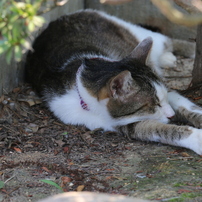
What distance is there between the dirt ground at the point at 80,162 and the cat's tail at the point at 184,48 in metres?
2.52

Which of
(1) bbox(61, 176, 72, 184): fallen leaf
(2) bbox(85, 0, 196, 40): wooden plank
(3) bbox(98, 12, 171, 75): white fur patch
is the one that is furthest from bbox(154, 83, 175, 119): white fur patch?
(2) bbox(85, 0, 196, 40): wooden plank

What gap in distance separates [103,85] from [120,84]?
0.17 meters

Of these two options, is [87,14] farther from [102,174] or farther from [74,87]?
[102,174]

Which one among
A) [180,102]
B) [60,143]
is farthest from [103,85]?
[180,102]

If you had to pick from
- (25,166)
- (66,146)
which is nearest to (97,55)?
(66,146)

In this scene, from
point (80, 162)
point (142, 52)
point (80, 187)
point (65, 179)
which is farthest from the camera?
point (142, 52)

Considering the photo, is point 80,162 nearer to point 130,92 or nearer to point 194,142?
point 130,92

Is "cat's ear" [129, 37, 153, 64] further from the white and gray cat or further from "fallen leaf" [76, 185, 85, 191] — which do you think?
"fallen leaf" [76, 185, 85, 191]

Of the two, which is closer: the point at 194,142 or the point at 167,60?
the point at 194,142

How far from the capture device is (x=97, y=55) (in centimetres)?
469

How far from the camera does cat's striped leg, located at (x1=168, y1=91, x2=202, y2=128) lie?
3.92 meters

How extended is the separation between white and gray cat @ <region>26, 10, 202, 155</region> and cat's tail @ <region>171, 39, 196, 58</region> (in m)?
1.15

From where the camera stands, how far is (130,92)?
370 cm

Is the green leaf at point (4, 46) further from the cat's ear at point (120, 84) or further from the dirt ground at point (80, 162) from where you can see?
the cat's ear at point (120, 84)
